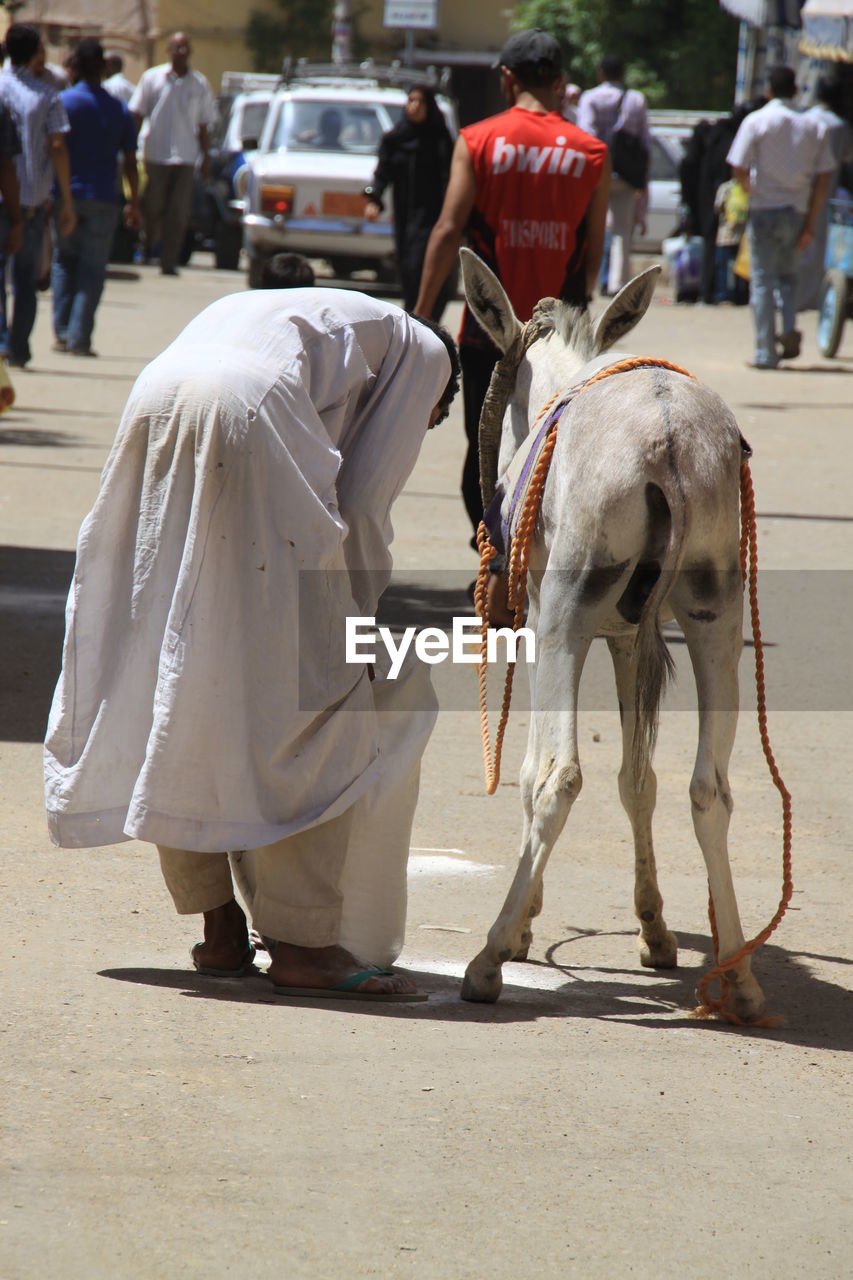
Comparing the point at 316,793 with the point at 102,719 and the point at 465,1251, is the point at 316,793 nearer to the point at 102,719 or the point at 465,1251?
the point at 102,719

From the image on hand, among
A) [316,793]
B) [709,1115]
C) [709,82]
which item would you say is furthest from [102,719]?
[709,82]

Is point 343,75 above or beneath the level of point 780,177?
above

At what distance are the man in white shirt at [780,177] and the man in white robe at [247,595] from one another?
37.4ft

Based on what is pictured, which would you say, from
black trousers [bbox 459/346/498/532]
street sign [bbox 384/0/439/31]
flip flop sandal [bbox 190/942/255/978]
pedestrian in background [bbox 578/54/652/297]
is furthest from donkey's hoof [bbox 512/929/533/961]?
street sign [bbox 384/0/439/31]

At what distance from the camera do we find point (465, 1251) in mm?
2730

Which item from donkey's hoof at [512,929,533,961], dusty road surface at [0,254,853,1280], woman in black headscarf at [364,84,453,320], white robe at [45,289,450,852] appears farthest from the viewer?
woman in black headscarf at [364,84,453,320]

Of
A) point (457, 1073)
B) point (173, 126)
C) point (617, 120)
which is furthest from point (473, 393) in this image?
point (173, 126)

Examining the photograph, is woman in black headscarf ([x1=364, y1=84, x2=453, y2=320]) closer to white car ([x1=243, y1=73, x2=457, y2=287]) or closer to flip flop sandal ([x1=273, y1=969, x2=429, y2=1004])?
white car ([x1=243, y1=73, x2=457, y2=287])

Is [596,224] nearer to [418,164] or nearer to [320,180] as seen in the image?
[418,164]

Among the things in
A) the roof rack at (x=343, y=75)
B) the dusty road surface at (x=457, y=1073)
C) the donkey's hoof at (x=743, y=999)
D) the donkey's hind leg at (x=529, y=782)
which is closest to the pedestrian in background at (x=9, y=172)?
the dusty road surface at (x=457, y=1073)

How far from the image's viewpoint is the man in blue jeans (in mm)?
13750

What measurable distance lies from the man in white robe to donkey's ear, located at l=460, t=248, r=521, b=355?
2.33 feet

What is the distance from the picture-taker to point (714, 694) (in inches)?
154

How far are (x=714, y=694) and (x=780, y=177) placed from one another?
1152 cm
